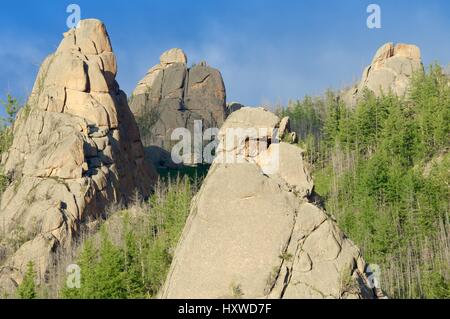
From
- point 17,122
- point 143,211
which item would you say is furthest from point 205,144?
point 143,211

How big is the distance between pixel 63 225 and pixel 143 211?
8.91 m

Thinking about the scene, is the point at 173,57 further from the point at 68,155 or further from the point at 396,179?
the point at 396,179

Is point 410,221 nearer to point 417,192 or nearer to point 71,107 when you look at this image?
point 417,192

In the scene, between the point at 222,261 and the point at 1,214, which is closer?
the point at 222,261

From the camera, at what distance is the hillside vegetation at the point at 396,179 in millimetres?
58988

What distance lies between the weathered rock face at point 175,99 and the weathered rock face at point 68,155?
32.1m

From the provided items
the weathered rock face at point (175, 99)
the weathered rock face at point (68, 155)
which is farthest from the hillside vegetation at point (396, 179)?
the weathered rock face at point (68, 155)

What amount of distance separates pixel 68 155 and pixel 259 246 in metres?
50.2

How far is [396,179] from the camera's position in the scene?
7250 centimetres

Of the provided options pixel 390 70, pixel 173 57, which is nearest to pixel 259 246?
pixel 390 70

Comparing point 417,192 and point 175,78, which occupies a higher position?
point 175,78

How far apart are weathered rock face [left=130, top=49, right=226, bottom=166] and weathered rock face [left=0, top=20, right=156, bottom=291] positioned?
32106 mm

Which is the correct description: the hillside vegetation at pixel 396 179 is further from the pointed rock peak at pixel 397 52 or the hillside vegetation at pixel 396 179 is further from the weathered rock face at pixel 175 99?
the weathered rock face at pixel 175 99

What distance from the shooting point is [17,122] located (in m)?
89.6
